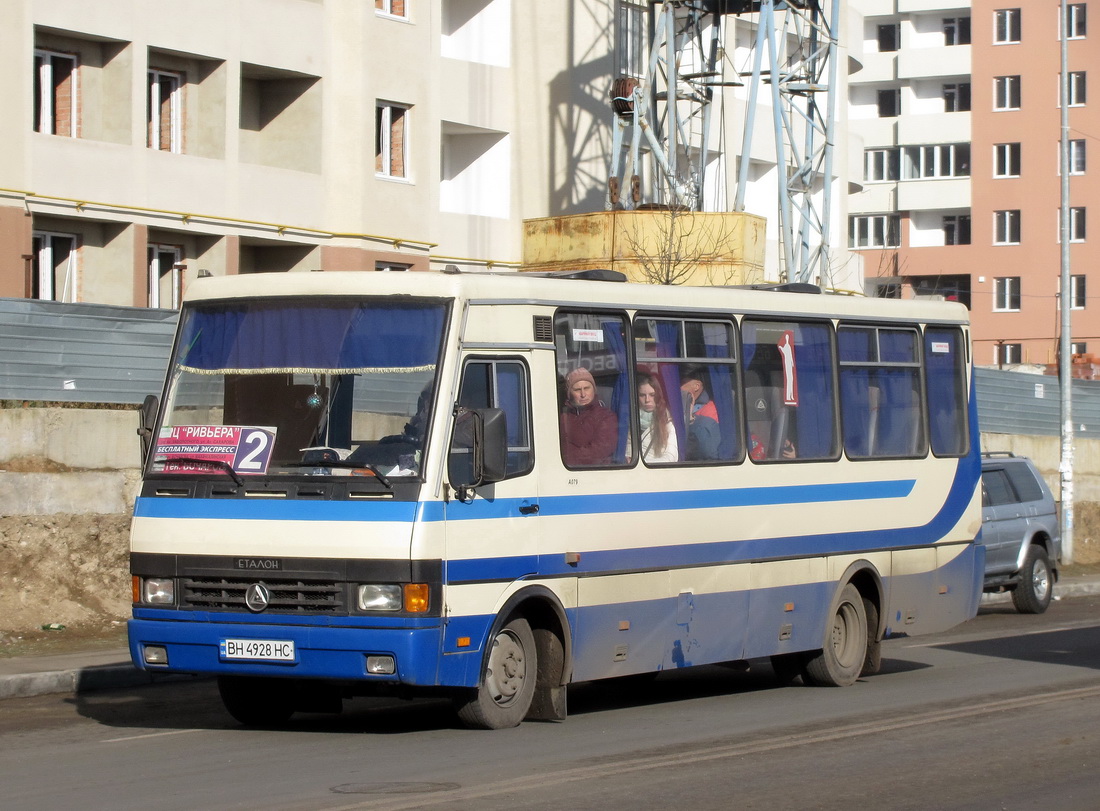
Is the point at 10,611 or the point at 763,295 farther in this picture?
the point at 10,611

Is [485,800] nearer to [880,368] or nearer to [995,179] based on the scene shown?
[880,368]

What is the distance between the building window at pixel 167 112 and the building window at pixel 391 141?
417 centimetres

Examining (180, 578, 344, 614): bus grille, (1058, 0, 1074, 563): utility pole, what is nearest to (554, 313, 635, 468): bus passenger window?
(180, 578, 344, 614): bus grille

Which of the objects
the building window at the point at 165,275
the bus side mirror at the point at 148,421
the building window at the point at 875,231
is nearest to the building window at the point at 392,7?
the building window at the point at 165,275

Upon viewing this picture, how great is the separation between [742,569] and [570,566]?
6.43 feet

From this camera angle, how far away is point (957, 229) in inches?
2992

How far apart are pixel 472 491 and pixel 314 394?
1109mm

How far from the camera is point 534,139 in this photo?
115 feet

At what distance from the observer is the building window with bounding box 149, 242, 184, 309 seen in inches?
1124

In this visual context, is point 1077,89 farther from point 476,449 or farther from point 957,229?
point 476,449

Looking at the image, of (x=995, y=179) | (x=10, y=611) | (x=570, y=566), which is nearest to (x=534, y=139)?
(x=10, y=611)

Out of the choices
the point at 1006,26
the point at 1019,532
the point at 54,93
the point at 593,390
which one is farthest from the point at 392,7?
the point at 1006,26

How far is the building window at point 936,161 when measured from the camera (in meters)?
75.4

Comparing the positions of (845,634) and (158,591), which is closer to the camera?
(158,591)
